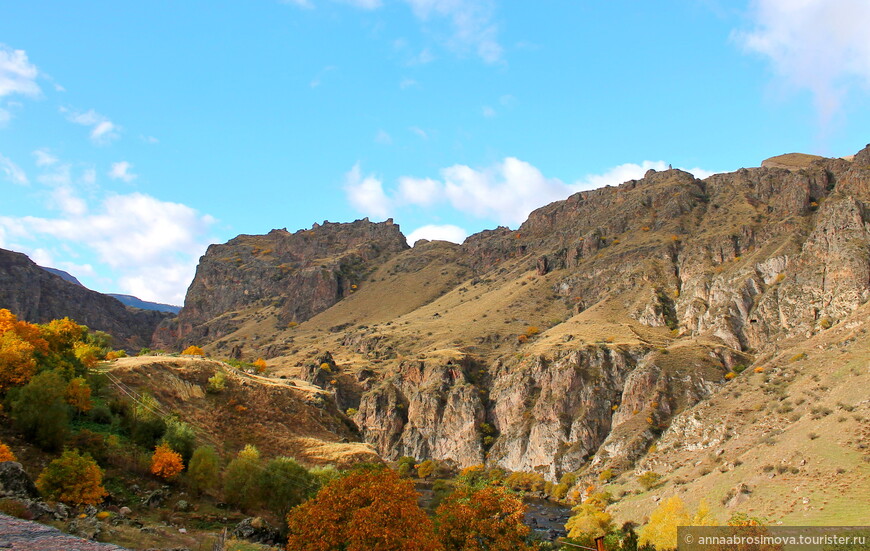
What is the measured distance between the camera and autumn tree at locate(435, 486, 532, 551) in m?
37.8

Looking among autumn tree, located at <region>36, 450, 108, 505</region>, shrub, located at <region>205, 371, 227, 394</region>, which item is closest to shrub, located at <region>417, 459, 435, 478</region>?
shrub, located at <region>205, 371, 227, 394</region>

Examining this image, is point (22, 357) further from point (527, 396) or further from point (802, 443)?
point (527, 396)

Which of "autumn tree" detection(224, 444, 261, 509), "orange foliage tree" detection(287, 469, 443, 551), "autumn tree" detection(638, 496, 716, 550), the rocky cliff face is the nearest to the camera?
"orange foliage tree" detection(287, 469, 443, 551)

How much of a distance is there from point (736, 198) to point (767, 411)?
120 metres

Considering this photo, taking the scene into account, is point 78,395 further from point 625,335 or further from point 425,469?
point 625,335

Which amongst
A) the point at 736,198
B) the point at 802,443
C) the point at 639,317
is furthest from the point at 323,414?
the point at 736,198

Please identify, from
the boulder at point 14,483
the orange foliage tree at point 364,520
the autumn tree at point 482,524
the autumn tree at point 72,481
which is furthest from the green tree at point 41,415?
the autumn tree at point 482,524

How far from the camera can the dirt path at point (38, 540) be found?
1559 cm

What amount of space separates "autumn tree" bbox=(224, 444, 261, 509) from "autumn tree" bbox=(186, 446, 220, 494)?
1.23 metres

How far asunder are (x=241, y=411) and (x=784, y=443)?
2606 inches

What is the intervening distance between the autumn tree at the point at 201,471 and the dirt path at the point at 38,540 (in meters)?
23.0

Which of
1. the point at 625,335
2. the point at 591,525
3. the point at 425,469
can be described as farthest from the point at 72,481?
the point at 625,335

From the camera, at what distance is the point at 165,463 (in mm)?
40812

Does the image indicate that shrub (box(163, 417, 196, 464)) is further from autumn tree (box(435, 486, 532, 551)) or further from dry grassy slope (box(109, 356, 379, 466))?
autumn tree (box(435, 486, 532, 551))
